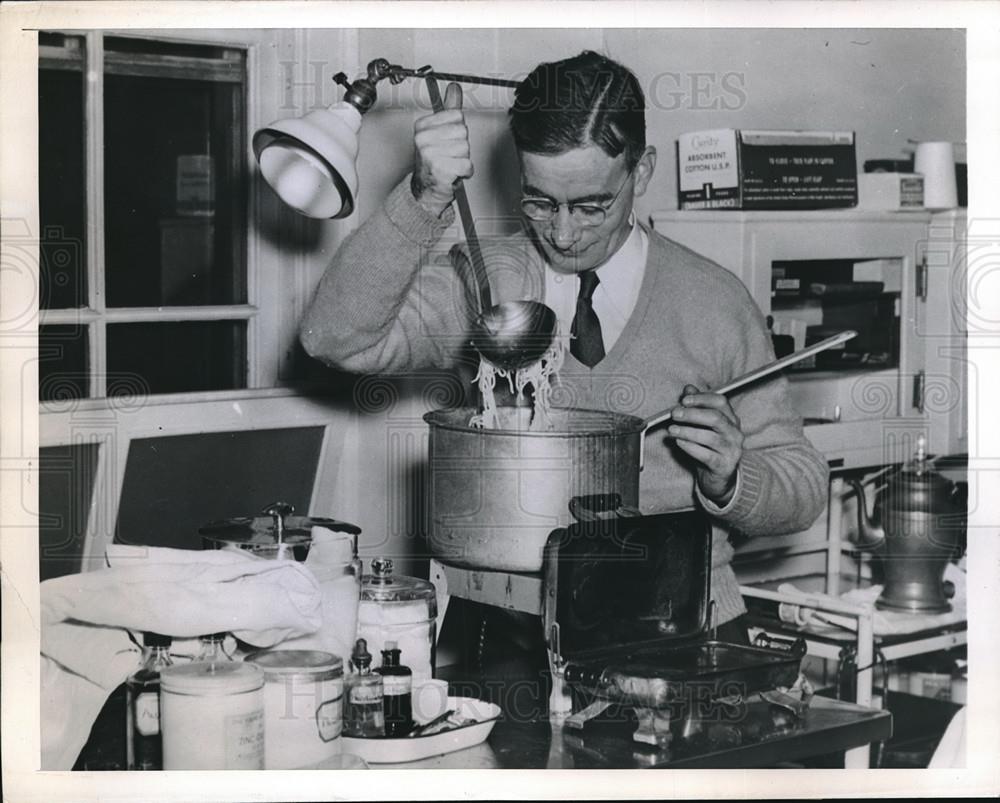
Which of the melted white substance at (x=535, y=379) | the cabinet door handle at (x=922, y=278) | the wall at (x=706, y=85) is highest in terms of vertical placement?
the wall at (x=706, y=85)

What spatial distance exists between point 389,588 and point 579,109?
0.85 meters

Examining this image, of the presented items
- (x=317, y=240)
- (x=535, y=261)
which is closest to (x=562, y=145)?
(x=535, y=261)

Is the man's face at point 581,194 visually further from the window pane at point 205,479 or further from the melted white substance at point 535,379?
the window pane at point 205,479

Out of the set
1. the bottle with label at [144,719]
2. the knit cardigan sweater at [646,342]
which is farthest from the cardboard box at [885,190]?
the bottle with label at [144,719]

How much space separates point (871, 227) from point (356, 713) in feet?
7.27

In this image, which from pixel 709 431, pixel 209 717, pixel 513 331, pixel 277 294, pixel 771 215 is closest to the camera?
pixel 209 717

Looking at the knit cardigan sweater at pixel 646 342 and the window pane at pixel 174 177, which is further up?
the window pane at pixel 174 177

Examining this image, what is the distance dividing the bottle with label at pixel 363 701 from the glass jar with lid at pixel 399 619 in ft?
0.35

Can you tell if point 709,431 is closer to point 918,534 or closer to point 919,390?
point 918,534

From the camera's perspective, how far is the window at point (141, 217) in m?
2.23

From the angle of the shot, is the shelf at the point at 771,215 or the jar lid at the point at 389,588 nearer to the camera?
the jar lid at the point at 389,588

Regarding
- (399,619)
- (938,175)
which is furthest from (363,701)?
(938,175)

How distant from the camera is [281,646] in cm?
166

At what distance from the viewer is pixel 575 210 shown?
206 centimetres
